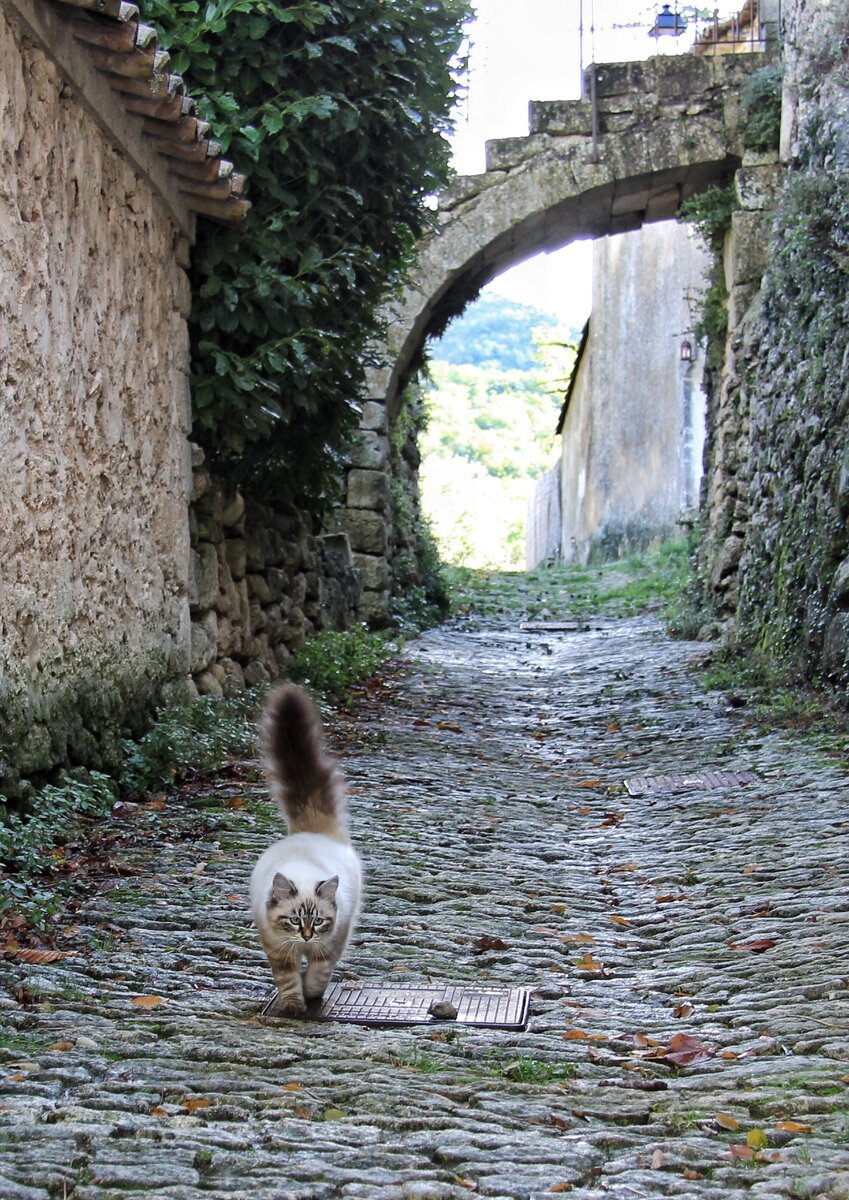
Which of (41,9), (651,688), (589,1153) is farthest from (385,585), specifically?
(589,1153)

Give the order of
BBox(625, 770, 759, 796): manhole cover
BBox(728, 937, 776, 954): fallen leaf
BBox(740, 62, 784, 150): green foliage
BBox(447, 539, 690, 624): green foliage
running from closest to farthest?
BBox(728, 937, 776, 954): fallen leaf, BBox(625, 770, 759, 796): manhole cover, BBox(740, 62, 784, 150): green foliage, BBox(447, 539, 690, 624): green foliage

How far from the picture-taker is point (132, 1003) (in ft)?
14.8

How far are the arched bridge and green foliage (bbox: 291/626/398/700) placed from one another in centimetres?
231

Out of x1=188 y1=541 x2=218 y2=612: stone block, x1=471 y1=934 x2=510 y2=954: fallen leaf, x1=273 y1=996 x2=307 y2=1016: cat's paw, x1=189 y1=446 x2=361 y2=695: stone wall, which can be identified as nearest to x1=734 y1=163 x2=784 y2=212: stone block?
x1=189 y1=446 x2=361 y2=695: stone wall

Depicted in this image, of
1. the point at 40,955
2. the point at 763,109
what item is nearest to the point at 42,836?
the point at 40,955

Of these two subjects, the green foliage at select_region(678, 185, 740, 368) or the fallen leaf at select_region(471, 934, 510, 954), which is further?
the green foliage at select_region(678, 185, 740, 368)

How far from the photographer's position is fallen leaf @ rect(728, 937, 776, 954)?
5262 mm

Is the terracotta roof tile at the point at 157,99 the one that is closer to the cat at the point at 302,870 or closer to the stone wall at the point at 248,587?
the stone wall at the point at 248,587

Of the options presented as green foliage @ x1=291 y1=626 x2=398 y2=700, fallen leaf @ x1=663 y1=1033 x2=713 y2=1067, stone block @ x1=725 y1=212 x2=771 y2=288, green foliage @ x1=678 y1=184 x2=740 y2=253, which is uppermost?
green foliage @ x1=678 y1=184 x2=740 y2=253

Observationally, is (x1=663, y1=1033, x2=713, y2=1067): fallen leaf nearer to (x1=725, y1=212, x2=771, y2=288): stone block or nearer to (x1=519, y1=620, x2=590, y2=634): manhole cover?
(x1=725, y1=212, x2=771, y2=288): stone block

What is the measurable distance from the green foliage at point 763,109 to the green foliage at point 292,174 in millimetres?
5600

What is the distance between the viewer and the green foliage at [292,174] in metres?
9.16

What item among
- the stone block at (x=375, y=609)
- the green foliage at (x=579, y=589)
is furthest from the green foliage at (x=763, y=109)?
the stone block at (x=375, y=609)

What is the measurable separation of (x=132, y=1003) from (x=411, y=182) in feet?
26.2
